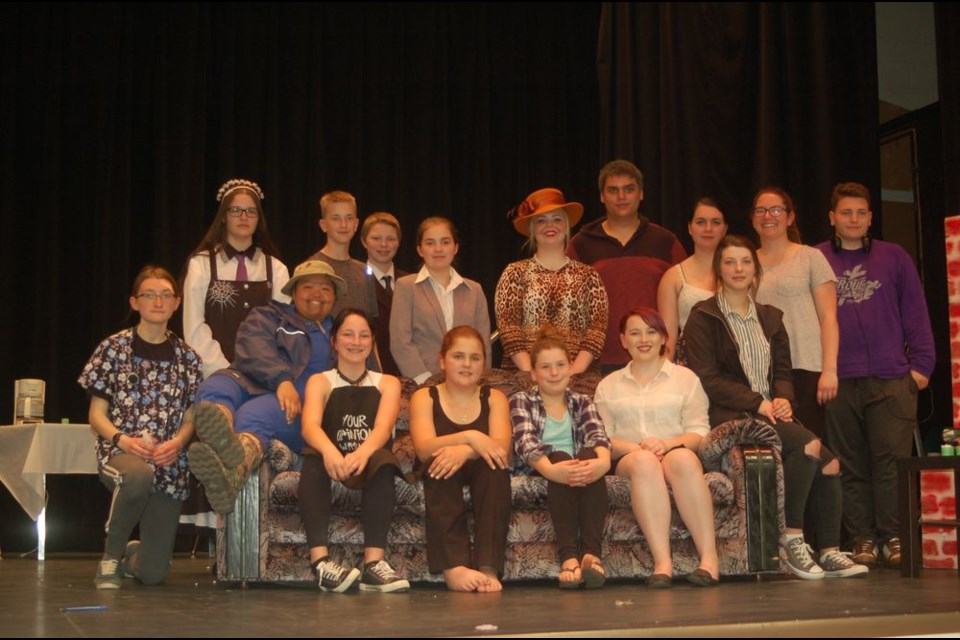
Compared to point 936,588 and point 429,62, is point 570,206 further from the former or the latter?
point 429,62

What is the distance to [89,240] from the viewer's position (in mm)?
7410

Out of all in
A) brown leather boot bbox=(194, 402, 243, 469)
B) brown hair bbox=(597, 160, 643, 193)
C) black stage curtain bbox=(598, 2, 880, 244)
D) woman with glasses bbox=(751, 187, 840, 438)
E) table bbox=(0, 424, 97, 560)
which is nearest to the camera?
brown leather boot bbox=(194, 402, 243, 469)

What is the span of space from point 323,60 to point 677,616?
229 inches

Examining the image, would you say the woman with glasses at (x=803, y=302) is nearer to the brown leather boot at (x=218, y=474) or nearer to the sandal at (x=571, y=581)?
the sandal at (x=571, y=581)

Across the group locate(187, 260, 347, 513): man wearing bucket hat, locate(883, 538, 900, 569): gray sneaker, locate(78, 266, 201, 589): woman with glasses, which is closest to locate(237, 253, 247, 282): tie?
locate(187, 260, 347, 513): man wearing bucket hat

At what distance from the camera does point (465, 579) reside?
12.7ft

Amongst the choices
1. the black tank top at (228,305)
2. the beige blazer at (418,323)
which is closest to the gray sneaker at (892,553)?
the beige blazer at (418,323)

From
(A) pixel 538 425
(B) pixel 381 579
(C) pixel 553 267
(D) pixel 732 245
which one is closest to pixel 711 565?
(A) pixel 538 425

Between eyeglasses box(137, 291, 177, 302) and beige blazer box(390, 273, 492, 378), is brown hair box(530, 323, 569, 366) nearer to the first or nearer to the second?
beige blazer box(390, 273, 492, 378)

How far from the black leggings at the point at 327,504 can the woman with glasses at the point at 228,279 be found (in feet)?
3.67

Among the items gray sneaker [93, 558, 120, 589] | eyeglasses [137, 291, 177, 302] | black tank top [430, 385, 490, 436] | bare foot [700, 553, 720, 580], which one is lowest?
gray sneaker [93, 558, 120, 589]

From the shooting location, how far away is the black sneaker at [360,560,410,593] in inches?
153

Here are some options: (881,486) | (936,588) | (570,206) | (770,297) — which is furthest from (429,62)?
(936,588)

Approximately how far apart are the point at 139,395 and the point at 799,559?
8.52ft
